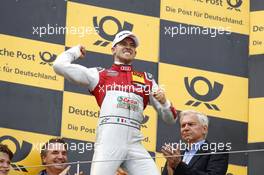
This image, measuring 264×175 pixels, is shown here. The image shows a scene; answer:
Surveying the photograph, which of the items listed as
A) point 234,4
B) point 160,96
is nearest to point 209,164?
point 160,96

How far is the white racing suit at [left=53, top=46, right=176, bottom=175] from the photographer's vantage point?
6668mm

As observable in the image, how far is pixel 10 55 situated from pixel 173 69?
1170mm

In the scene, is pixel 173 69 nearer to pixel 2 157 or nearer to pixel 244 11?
pixel 244 11

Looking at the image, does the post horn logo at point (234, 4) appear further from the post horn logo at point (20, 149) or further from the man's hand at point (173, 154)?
the man's hand at point (173, 154)

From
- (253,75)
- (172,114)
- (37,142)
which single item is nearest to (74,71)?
(172,114)

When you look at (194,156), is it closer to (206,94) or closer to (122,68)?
(122,68)

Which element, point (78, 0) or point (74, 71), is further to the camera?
point (78, 0)

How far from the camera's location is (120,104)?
6.78 m

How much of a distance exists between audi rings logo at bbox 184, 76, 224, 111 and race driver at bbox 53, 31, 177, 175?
1434 millimetres

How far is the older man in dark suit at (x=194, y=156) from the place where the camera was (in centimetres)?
687

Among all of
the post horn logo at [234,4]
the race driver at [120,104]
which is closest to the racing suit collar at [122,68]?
the race driver at [120,104]

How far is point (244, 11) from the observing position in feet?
28.5

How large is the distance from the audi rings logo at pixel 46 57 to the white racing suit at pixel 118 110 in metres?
1.43

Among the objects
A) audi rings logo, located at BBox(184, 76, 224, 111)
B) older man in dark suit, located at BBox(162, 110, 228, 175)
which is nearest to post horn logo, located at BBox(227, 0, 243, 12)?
audi rings logo, located at BBox(184, 76, 224, 111)
